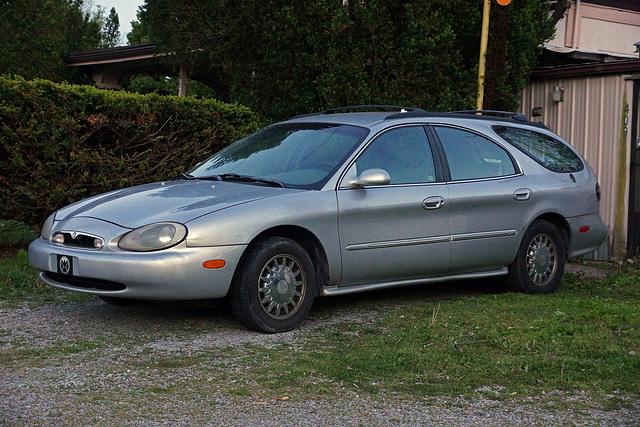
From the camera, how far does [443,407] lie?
4.14 metres

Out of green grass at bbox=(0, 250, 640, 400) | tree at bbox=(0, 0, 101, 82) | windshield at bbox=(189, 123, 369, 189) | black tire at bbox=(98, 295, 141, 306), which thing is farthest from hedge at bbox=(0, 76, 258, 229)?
tree at bbox=(0, 0, 101, 82)

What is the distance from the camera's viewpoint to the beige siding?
11.5 metres

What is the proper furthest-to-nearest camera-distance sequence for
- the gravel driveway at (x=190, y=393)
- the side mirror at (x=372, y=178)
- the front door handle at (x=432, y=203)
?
the front door handle at (x=432, y=203), the side mirror at (x=372, y=178), the gravel driveway at (x=190, y=393)

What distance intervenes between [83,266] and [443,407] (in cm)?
260

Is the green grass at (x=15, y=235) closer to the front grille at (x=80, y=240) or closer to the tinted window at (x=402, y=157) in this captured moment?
the front grille at (x=80, y=240)

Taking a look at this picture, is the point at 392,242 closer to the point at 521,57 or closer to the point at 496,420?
the point at 496,420

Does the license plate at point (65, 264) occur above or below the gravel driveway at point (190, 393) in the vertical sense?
above

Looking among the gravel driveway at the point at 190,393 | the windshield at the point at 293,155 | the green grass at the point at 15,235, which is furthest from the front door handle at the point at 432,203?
the green grass at the point at 15,235

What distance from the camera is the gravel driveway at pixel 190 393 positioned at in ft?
12.9

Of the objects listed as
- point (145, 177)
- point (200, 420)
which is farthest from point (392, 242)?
point (145, 177)

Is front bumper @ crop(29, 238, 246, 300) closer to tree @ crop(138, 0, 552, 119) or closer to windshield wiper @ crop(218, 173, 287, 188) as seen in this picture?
windshield wiper @ crop(218, 173, 287, 188)

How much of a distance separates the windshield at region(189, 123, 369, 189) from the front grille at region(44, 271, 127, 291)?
145cm

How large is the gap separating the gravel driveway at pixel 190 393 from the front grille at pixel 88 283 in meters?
0.31

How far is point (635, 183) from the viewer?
37.3ft
